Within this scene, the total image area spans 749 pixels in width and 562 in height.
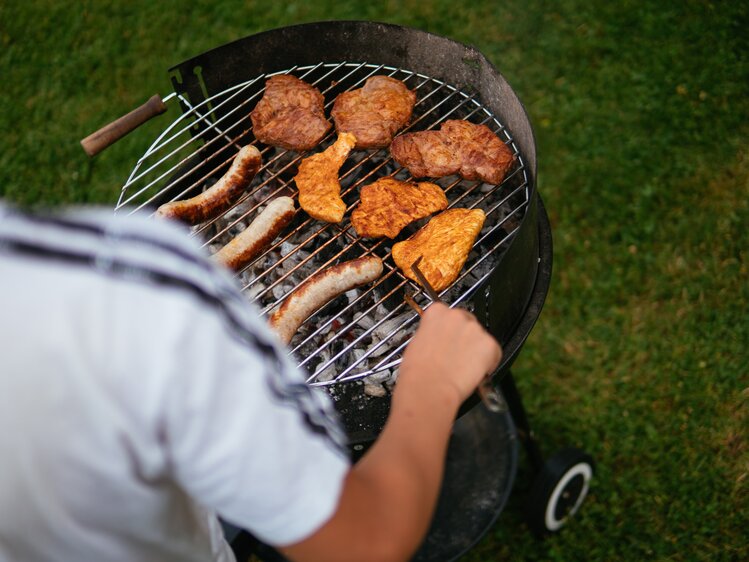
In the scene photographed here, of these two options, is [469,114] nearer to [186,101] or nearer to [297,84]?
[297,84]

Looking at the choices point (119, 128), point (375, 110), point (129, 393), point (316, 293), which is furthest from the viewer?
point (375, 110)

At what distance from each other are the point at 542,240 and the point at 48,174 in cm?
356

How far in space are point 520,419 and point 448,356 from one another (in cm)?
175

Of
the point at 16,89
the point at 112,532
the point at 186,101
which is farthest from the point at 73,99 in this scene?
the point at 112,532

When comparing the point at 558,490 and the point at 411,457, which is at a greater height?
the point at 411,457

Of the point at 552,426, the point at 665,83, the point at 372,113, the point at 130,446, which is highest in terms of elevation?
the point at 130,446

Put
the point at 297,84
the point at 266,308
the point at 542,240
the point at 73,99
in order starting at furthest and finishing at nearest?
the point at 73,99 → the point at 297,84 → the point at 542,240 → the point at 266,308

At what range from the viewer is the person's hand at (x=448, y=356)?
139 centimetres

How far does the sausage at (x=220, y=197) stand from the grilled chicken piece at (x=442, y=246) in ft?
2.04

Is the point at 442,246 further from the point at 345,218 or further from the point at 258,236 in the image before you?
the point at 258,236

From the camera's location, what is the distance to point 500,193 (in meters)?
2.68

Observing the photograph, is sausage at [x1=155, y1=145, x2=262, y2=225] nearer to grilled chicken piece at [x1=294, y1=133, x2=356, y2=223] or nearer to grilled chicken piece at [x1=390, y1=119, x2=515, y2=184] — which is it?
grilled chicken piece at [x1=294, y1=133, x2=356, y2=223]

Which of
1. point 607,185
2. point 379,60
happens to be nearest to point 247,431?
point 379,60

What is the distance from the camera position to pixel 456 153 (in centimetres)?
260
